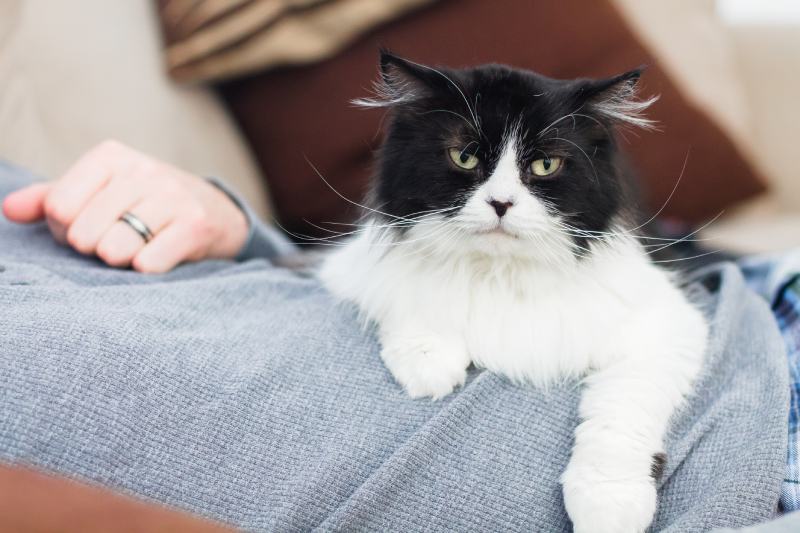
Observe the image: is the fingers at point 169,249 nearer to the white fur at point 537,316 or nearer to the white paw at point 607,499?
the white fur at point 537,316

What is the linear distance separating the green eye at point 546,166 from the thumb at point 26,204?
67cm

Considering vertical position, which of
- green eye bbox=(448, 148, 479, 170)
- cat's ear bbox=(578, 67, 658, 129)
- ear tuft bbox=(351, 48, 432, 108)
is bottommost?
green eye bbox=(448, 148, 479, 170)

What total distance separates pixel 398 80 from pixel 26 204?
535 millimetres

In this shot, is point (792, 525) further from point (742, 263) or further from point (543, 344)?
point (742, 263)

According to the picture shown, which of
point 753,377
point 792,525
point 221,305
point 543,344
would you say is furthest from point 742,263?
point 221,305

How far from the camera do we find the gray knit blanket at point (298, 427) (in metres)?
0.66

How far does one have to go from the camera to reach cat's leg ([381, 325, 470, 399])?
2.51 feet

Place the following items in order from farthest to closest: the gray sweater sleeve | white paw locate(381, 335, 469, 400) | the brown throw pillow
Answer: the brown throw pillow → the gray sweater sleeve → white paw locate(381, 335, 469, 400)

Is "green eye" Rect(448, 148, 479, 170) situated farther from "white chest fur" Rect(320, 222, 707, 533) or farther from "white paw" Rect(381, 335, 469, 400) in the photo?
"white paw" Rect(381, 335, 469, 400)

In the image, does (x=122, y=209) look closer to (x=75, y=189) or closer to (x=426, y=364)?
(x=75, y=189)

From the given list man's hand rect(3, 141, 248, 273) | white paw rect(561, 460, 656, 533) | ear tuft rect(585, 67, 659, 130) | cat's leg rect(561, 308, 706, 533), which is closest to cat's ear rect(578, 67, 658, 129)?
ear tuft rect(585, 67, 659, 130)

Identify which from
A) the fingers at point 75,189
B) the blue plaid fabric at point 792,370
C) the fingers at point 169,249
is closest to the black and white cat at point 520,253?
the blue plaid fabric at point 792,370

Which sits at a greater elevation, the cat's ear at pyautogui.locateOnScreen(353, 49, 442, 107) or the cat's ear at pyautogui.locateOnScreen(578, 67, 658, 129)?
the cat's ear at pyautogui.locateOnScreen(578, 67, 658, 129)

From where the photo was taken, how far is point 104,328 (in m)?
0.71
